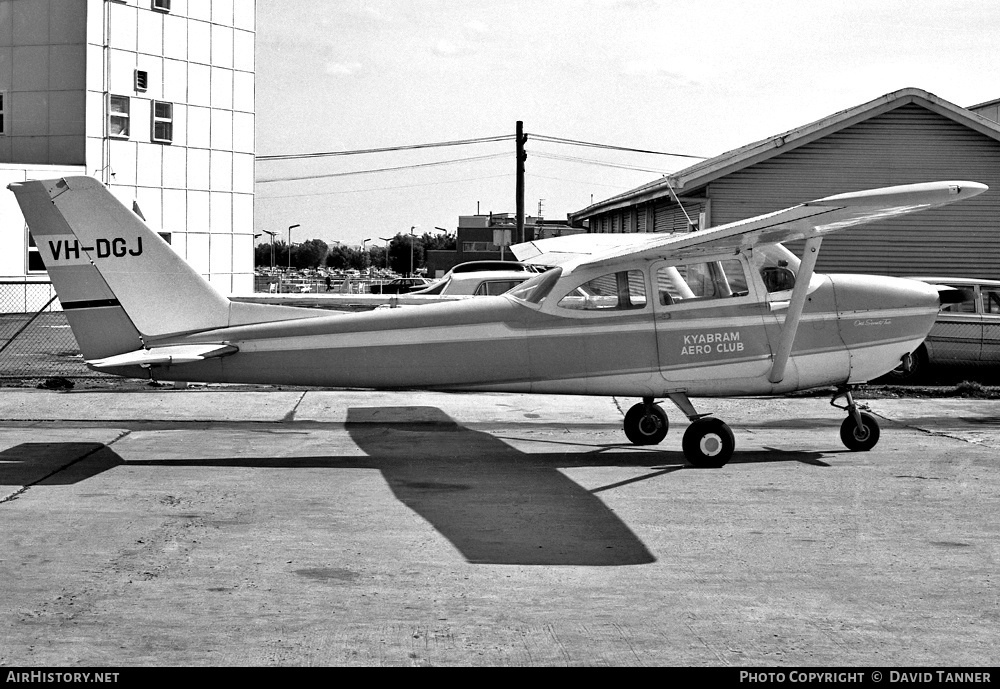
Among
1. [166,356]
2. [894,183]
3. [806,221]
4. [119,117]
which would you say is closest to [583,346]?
[806,221]

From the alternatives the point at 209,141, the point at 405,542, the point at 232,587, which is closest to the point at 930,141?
the point at 405,542

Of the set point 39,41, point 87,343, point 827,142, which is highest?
point 39,41

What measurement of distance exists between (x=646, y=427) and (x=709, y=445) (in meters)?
1.28

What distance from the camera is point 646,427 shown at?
10844 millimetres

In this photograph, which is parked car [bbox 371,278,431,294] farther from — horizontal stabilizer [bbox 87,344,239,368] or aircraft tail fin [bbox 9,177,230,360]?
horizontal stabilizer [bbox 87,344,239,368]

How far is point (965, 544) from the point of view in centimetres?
697

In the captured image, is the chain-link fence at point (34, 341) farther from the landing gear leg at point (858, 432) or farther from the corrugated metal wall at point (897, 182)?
the corrugated metal wall at point (897, 182)

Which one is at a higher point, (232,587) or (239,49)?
(239,49)

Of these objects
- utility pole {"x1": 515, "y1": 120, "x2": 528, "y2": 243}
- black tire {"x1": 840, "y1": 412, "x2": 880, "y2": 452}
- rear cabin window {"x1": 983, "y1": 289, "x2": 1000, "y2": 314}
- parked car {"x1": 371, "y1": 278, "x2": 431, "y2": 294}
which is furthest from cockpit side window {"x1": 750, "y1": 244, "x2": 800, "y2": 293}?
parked car {"x1": 371, "y1": 278, "x2": 431, "y2": 294}

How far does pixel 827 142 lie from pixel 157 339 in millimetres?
14925

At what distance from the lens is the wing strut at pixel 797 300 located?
376 inches

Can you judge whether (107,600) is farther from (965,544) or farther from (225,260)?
(225,260)

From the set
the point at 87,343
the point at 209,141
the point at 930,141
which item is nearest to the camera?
the point at 87,343
